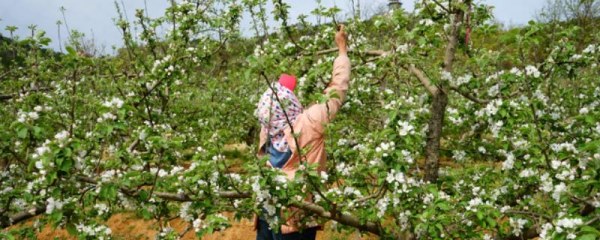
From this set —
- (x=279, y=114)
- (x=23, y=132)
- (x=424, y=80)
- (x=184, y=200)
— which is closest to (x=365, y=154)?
(x=279, y=114)

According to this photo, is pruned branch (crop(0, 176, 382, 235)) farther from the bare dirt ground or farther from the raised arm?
the bare dirt ground

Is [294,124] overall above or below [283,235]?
above

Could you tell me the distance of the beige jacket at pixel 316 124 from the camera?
10.2 ft

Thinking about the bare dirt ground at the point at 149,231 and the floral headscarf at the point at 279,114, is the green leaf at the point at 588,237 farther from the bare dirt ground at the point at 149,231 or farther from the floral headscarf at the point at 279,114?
the bare dirt ground at the point at 149,231

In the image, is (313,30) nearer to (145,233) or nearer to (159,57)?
(159,57)

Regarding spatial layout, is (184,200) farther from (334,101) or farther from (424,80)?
(424,80)

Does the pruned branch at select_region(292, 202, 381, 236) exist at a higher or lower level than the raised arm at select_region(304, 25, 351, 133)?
lower

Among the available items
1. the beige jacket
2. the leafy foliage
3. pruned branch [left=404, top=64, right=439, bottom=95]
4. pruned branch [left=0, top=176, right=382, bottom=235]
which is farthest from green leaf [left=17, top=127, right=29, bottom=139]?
pruned branch [left=404, top=64, right=439, bottom=95]

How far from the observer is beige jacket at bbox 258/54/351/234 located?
10.2 ft

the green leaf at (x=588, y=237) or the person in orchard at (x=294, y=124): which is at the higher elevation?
the person in orchard at (x=294, y=124)

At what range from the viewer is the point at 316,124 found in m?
3.13

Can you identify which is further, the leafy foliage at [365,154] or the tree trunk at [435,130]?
the tree trunk at [435,130]

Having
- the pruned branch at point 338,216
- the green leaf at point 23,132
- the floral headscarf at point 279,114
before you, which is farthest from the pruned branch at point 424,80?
the green leaf at point 23,132

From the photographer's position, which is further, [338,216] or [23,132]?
[338,216]
